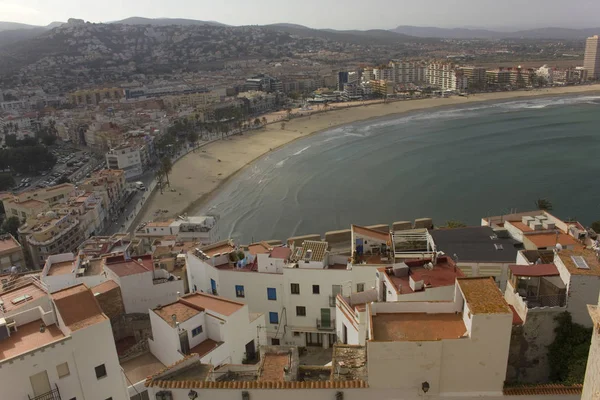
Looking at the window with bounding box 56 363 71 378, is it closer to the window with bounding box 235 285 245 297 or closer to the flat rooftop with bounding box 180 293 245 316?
the flat rooftop with bounding box 180 293 245 316

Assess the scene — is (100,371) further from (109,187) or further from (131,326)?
(109,187)

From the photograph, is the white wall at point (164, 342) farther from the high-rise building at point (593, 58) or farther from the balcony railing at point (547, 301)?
the high-rise building at point (593, 58)

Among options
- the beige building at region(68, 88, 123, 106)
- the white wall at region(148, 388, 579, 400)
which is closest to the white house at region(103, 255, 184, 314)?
the white wall at region(148, 388, 579, 400)

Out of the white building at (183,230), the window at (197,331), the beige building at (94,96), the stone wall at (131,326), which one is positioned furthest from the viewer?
the beige building at (94,96)

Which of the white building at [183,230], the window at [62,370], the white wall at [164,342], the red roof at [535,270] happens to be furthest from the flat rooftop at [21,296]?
the white building at [183,230]

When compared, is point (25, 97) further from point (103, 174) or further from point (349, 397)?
point (349, 397)

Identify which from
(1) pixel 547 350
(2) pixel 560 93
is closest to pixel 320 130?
(2) pixel 560 93
